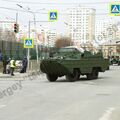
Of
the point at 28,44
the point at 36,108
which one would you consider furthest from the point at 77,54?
the point at 36,108

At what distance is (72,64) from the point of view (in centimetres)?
2800

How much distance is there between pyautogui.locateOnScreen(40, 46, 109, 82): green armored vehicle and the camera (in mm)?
27641

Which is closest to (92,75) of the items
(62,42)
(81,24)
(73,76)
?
(73,76)

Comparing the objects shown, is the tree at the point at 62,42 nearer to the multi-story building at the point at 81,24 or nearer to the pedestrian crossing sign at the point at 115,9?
the multi-story building at the point at 81,24

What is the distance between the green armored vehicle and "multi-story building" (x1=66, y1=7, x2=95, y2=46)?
4871 centimetres

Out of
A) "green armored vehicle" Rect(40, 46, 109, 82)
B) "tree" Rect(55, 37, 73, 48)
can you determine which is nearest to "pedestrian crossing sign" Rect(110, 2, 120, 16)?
"green armored vehicle" Rect(40, 46, 109, 82)

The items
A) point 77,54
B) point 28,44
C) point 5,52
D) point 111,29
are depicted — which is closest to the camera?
point 77,54

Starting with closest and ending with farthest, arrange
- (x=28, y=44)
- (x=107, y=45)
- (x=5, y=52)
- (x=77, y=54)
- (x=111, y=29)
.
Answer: (x=77, y=54) < (x=28, y=44) < (x=5, y=52) < (x=111, y=29) < (x=107, y=45)

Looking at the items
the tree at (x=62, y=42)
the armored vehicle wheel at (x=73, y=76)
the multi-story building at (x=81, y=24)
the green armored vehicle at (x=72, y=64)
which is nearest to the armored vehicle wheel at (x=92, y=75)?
the green armored vehicle at (x=72, y=64)

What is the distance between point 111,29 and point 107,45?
20.1m

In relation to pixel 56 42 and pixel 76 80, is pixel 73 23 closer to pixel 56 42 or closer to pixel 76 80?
pixel 56 42

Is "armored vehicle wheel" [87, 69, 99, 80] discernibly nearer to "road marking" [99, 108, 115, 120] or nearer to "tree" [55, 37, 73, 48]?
"road marking" [99, 108, 115, 120]

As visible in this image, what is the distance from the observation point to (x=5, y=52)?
4491 cm

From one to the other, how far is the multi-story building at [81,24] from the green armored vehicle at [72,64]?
1918 inches
